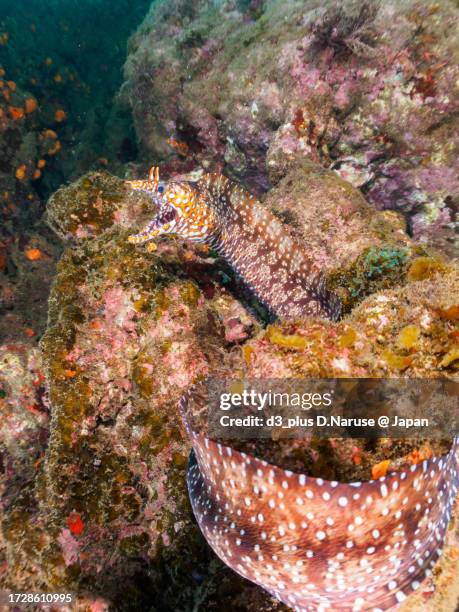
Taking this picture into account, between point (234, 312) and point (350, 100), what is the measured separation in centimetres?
473

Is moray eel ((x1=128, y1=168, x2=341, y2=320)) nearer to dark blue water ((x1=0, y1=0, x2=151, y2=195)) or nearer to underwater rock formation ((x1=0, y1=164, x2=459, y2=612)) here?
underwater rock formation ((x1=0, y1=164, x2=459, y2=612))

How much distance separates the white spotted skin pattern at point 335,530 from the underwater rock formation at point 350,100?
18.2 feet

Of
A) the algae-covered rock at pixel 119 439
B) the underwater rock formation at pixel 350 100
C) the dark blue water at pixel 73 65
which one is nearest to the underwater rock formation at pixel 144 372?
the algae-covered rock at pixel 119 439

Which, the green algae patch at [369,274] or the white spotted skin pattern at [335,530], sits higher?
the green algae patch at [369,274]

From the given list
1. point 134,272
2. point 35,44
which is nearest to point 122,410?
point 134,272

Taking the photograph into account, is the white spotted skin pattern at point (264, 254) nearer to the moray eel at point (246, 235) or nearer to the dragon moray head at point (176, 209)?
the moray eel at point (246, 235)

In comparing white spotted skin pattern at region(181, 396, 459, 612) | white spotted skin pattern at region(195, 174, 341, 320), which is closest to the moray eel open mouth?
white spotted skin pattern at region(195, 174, 341, 320)

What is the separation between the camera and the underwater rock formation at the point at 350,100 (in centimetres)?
594

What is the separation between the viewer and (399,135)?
246 inches

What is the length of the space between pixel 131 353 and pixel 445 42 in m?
6.83

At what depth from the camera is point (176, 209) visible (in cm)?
449

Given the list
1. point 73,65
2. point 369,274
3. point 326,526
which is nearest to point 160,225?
point 369,274

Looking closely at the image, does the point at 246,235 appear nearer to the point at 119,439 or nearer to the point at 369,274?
the point at 369,274

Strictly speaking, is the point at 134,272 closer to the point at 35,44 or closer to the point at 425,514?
the point at 425,514
